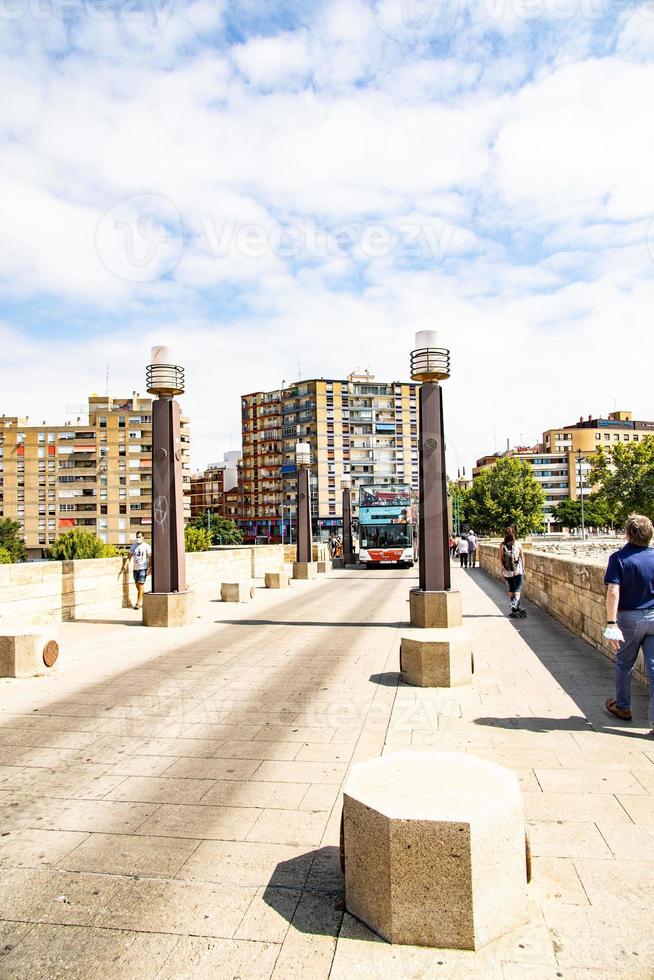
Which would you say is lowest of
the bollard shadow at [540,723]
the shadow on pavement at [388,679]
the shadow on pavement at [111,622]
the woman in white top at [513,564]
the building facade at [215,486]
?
the shadow on pavement at [388,679]

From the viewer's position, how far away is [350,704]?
21.6 ft

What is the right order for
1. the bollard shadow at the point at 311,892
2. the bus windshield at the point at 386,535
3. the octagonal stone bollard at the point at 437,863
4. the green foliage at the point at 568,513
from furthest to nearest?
the green foliage at the point at 568,513 → the bus windshield at the point at 386,535 → the bollard shadow at the point at 311,892 → the octagonal stone bollard at the point at 437,863

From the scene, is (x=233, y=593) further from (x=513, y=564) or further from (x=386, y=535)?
(x=386, y=535)

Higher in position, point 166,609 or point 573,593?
point 573,593

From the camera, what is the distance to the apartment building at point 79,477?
359 ft

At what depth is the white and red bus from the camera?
1234 inches

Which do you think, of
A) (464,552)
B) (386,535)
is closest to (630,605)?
(386,535)

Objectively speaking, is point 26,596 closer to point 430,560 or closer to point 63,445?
point 430,560

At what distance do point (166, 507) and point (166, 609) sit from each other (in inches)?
69.2

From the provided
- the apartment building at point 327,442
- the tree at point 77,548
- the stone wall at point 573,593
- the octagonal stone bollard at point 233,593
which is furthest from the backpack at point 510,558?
the apartment building at point 327,442

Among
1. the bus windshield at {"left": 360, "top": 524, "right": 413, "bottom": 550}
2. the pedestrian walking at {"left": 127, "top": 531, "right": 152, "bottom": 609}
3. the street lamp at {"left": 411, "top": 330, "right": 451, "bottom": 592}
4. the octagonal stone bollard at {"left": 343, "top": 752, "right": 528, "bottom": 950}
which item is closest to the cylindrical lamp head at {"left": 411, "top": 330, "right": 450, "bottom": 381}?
the street lamp at {"left": 411, "top": 330, "right": 451, "bottom": 592}

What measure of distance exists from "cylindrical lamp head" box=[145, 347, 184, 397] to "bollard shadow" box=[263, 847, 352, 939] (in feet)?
31.3

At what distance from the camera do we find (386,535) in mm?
31781

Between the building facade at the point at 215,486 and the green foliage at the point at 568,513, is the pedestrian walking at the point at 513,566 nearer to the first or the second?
the green foliage at the point at 568,513
